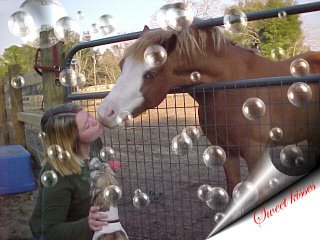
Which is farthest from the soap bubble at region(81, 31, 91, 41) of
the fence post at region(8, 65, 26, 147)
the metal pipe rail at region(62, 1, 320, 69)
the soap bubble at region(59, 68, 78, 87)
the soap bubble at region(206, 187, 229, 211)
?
the fence post at region(8, 65, 26, 147)

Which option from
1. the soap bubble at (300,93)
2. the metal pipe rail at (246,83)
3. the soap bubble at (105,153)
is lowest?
Result: the soap bubble at (105,153)

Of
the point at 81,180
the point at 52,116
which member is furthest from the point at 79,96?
the point at 81,180

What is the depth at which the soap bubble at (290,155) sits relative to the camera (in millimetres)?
1393

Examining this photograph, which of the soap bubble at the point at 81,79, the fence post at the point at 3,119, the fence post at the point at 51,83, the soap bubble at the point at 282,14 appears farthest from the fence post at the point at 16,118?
the soap bubble at the point at 282,14

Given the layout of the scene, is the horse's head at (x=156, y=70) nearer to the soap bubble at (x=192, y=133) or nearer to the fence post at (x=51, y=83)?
the soap bubble at (x=192, y=133)

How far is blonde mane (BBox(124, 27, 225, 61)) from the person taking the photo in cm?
141

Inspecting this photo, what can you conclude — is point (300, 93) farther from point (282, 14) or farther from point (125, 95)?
point (125, 95)

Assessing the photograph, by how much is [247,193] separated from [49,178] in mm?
628

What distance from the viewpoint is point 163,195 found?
2010mm

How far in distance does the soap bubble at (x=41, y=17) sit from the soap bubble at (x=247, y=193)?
30.9 inches

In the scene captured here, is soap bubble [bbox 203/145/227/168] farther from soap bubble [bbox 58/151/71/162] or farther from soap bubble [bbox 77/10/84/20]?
soap bubble [bbox 77/10/84/20]

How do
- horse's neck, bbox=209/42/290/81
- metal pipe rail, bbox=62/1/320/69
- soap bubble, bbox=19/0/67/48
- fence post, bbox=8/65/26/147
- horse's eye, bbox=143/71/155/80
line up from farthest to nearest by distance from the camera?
fence post, bbox=8/65/26/147, horse's neck, bbox=209/42/290/81, horse's eye, bbox=143/71/155/80, soap bubble, bbox=19/0/67/48, metal pipe rail, bbox=62/1/320/69

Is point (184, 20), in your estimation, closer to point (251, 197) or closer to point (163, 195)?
point (251, 197)

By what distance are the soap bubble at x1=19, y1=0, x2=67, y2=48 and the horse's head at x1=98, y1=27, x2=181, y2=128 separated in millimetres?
254
